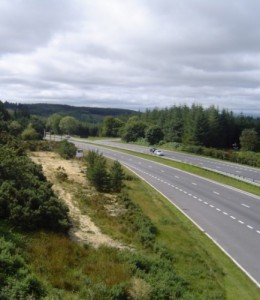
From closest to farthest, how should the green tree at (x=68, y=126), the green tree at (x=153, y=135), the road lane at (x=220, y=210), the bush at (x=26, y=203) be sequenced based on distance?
the bush at (x=26, y=203)
the road lane at (x=220, y=210)
the green tree at (x=153, y=135)
the green tree at (x=68, y=126)

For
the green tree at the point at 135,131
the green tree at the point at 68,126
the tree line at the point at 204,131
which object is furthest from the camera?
the green tree at the point at 68,126

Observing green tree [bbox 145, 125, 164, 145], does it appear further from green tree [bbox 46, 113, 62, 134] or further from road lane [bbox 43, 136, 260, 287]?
green tree [bbox 46, 113, 62, 134]

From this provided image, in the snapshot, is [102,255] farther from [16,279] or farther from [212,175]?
[212,175]

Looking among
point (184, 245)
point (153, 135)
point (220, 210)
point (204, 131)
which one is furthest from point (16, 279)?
point (153, 135)

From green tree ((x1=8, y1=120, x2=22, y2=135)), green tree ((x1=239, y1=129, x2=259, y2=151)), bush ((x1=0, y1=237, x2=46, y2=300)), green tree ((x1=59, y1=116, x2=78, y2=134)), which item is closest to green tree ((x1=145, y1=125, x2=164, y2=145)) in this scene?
green tree ((x1=239, y1=129, x2=259, y2=151))

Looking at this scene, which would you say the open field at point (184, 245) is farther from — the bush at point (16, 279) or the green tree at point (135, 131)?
the green tree at point (135, 131)

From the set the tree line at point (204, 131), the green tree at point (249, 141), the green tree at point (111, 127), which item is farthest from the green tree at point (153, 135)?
the green tree at point (111, 127)

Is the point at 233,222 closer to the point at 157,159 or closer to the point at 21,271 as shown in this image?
the point at 21,271
